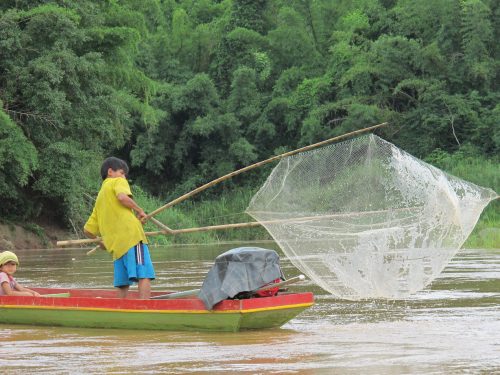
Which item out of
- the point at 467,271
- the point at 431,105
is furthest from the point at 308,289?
the point at 431,105

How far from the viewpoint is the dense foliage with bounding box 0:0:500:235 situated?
26.8 m

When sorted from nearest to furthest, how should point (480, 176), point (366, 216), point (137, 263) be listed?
point (137, 263), point (366, 216), point (480, 176)

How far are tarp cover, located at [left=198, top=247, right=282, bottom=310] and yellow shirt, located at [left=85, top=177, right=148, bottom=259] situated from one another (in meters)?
0.93

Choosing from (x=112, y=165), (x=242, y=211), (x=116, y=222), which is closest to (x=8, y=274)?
(x=116, y=222)

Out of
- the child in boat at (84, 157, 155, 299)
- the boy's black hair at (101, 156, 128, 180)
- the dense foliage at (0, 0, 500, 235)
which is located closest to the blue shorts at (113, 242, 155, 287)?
the child in boat at (84, 157, 155, 299)

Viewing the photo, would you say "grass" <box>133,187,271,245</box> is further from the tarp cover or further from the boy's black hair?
the tarp cover

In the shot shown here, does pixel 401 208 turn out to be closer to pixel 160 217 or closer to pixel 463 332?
pixel 463 332

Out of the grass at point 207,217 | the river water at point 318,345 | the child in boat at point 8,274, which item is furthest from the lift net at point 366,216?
the grass at point 207,217

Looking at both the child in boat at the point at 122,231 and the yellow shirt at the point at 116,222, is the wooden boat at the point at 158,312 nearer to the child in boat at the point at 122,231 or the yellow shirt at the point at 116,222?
the child in boat at the point at 122,231

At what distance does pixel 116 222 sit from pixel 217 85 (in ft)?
124

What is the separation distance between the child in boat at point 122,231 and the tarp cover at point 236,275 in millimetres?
811

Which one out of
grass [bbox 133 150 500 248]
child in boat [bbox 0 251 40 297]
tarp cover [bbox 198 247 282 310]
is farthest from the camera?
grass [bbox 133 150 500 248]

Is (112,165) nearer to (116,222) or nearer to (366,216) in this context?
(116,222)

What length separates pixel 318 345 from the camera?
7.89 m
